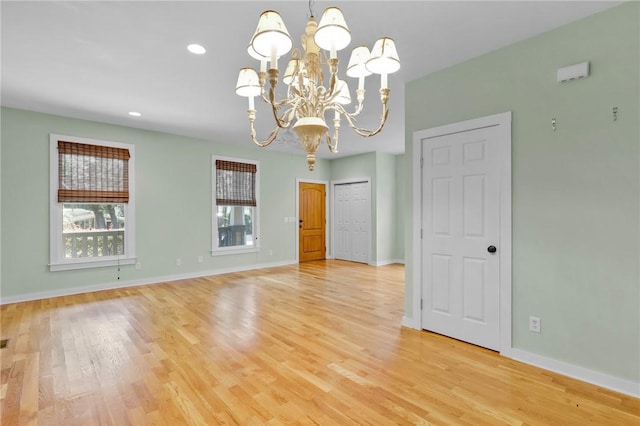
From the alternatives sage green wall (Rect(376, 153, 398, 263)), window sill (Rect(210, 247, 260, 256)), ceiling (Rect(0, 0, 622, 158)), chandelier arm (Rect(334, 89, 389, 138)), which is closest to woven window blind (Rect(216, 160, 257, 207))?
window sill (Rect(210, 247, 260, 256))

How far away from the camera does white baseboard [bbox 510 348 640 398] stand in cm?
212

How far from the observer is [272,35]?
5.15ft

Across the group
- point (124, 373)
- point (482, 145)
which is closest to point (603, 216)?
point (482, 145)

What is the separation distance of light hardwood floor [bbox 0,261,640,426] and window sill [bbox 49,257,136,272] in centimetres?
67

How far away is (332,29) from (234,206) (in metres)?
5.41

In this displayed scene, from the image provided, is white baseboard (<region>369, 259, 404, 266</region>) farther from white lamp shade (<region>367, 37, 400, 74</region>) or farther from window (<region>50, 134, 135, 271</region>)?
white lamp shade (<region>367, 37, 400, 74</region>)

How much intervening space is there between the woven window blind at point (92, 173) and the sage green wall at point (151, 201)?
190 mm

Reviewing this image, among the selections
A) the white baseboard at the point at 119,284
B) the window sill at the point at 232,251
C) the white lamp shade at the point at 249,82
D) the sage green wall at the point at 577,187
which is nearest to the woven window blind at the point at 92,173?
the white baseboard at the point at 119,284

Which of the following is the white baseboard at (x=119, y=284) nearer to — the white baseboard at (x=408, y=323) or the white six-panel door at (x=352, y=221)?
the white six-panel door at (x=352, y=221)

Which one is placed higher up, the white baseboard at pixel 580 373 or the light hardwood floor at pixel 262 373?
the white baseboard at pixel 580 373

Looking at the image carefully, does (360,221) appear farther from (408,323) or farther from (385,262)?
(408,323)

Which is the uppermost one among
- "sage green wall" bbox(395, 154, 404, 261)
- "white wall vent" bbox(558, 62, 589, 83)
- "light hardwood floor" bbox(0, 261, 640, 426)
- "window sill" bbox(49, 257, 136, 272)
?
"white wall vent" bbox(558, 62, 589, 83)

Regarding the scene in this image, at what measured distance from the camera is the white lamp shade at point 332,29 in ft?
5.33

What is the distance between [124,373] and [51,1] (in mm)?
2794
